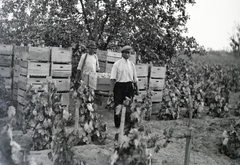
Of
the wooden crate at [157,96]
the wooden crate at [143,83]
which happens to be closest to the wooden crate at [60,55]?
the wooden crate at [143,83]

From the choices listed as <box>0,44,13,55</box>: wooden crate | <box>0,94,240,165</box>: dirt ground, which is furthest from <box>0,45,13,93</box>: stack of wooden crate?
<box>0,94,240,165</box>: dirt ground

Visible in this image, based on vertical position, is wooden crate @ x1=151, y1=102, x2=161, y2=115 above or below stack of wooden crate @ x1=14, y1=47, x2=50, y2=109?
below

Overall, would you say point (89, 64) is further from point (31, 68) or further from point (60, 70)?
point (31, 68)

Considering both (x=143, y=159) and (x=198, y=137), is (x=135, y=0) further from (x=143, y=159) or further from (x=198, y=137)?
(x=143, y=159)

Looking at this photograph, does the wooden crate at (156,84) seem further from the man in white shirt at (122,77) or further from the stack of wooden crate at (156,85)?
the man in white shirt at (122,77)

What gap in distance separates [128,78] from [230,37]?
9.69 meters

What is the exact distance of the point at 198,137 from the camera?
6172mm

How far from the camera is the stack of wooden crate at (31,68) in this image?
19.9ft

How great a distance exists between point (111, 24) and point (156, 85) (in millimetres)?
2614

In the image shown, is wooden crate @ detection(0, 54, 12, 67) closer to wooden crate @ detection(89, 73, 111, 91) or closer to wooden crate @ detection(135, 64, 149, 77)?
wooden crate @ detection(89, 73, 111, 91)

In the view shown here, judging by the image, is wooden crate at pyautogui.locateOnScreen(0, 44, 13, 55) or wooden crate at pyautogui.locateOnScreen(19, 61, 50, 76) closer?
wooden crate at pyautogui.locateOnScreen(19, 61, 50, 76)

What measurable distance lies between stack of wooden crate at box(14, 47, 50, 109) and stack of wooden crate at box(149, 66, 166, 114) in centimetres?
293

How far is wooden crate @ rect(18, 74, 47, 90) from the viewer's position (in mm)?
6020

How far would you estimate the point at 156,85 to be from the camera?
26.1 ft
